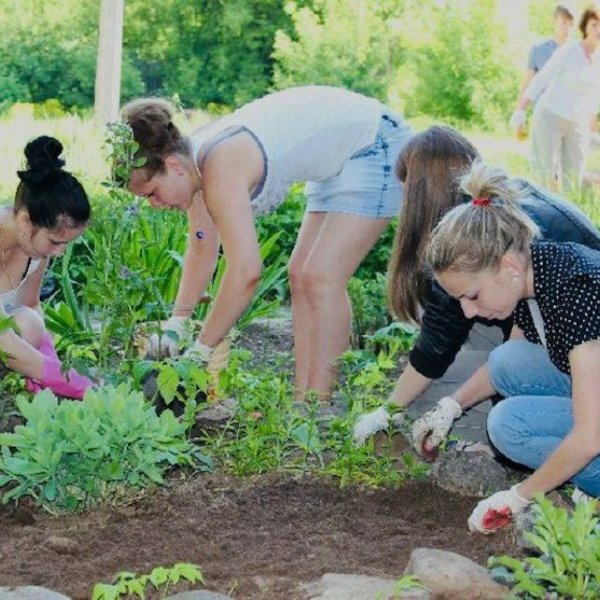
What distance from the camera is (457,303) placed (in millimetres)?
3465

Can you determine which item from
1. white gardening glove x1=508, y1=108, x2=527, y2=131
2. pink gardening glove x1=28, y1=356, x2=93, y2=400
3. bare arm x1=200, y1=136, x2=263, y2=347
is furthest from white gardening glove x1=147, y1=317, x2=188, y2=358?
white gardening glove x1=508, y1=108, x2=527, y2=131

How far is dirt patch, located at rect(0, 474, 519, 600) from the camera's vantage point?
281 cm

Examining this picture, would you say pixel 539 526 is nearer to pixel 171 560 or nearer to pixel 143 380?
pixel 171 560

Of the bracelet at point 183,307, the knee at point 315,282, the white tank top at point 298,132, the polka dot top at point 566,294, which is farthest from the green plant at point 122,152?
the polka dot top at point 566,294

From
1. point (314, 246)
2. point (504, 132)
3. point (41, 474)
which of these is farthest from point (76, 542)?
point (504, 132)

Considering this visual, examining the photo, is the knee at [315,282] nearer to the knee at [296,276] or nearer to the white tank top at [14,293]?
the knee at [296,276]

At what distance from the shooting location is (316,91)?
4242 mm

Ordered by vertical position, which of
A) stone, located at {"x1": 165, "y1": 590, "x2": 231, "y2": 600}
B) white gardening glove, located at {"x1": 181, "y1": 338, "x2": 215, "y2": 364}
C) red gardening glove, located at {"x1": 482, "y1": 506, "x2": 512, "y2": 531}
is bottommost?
red gardening glove, located at {"x1": 482, "y1": 506, "x2": 512, "y2": 531}

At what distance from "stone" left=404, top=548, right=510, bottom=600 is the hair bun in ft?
5.76

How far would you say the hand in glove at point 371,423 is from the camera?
3.57 metres

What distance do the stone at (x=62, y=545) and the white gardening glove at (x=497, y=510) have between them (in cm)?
97

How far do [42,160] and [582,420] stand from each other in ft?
6.02

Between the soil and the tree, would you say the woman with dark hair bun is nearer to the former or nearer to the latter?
the soil

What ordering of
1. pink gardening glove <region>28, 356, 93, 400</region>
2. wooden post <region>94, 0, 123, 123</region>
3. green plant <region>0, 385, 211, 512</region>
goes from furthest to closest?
wooden post <region>94, 0, 123, 123</region> < pink gardening glove <region>28, 356, 93, 400</region> < green plant <region>0, 385, 211, 512</region>
